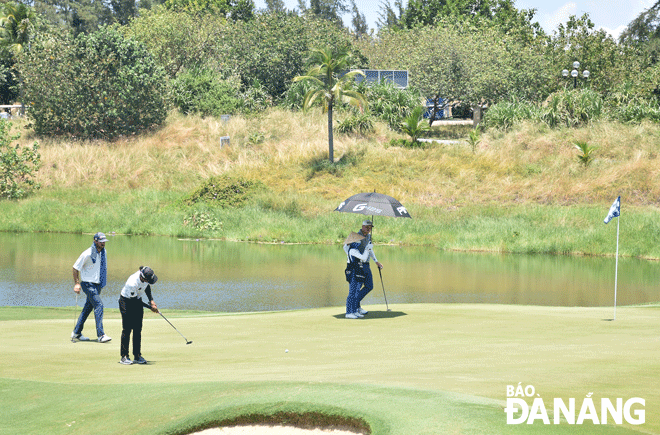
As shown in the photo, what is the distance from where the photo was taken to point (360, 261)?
16953mm

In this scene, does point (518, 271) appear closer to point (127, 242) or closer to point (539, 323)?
point (539, 323)

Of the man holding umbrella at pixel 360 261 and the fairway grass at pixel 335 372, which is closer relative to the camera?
the fairway grass at pixel 335 372

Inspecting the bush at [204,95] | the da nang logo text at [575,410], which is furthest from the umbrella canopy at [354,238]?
the bush at [204,95]

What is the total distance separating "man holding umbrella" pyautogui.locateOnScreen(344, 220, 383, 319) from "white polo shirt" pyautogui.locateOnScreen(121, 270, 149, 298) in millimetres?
5834

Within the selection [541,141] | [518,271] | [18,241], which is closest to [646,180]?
[541,141]

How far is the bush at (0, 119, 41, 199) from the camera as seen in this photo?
4900 cm

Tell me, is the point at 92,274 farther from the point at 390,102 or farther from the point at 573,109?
the point at 573,109

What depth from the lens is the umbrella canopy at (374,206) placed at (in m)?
18.2

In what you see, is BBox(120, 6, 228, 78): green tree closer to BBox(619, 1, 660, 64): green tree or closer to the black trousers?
BBox(619, 1, 660, 64): green tree

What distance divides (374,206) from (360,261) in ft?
6.63

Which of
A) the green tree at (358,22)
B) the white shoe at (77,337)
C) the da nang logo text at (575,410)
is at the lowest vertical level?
the white shoe at (77,337)

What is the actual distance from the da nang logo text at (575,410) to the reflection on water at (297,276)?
1410 centimetres

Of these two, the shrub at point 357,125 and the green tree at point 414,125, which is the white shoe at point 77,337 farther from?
the shrub at point 357,125

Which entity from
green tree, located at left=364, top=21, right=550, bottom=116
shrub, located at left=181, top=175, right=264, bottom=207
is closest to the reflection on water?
shrub, located at left=181, top=175, right=264, bottom=207
